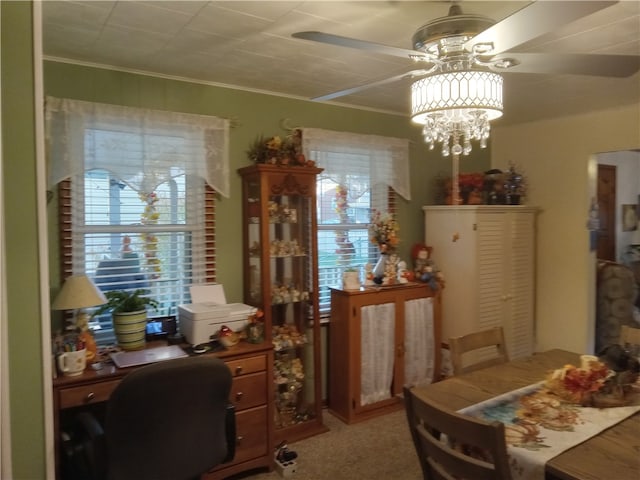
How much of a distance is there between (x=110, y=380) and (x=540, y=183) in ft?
12.7

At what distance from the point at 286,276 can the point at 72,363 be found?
145 centimetres

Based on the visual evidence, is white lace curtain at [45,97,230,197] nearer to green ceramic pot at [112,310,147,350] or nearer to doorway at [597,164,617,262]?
green ceramic pot at [112,310,147,350]

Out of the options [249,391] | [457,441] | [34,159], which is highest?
[34,159]

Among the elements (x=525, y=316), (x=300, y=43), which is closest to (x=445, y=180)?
(x=525, y=316)

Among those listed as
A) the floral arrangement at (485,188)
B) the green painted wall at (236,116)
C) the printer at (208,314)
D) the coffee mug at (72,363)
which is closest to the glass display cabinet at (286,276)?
the green painted wall at (236,116)

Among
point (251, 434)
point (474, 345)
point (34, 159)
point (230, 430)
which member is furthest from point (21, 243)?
point (474, 345)

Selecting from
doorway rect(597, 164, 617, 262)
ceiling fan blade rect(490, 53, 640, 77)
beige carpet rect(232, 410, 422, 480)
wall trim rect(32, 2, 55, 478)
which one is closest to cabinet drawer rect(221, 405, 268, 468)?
beige carpet rect(232, 410, 422, 480)

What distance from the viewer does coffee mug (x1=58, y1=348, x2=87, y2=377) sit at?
87.0 inches

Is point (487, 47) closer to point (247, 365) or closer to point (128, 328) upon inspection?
point (247, 365)

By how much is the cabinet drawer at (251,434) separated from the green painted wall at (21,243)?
1079mm

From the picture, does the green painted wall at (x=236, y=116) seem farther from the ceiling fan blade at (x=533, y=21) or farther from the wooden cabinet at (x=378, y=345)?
the ceiling fan blade at (x=533, y=21)

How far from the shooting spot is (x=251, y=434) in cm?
270

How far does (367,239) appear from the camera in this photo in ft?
12.9

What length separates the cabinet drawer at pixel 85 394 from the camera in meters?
2.18
